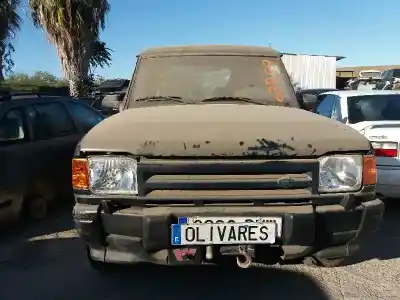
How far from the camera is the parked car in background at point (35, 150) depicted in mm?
4777

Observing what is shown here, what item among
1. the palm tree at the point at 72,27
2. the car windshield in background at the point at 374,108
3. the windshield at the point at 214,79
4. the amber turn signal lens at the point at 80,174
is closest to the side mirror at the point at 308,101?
the windshield at the point at 214,79

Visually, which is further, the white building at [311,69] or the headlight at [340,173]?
the white building at [311,69]

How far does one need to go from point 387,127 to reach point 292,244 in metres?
2.76

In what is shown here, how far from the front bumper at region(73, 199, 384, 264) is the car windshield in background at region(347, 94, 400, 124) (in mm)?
3172

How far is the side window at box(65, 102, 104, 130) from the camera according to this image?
246 inches

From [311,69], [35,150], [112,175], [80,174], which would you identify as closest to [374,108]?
[35,150]

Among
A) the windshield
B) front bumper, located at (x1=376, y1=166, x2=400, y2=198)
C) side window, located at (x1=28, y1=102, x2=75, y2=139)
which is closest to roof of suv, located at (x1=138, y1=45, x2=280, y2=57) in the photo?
the windshield

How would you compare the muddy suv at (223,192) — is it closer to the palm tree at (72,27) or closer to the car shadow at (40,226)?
the car shadow at (40,226)

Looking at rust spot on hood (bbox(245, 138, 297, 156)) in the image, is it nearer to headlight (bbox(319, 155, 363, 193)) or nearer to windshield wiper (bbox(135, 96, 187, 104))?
headlight (bbox(319, 155, 363, 193))

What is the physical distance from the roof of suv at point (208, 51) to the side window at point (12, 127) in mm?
1540

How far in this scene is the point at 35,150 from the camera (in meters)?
5.18

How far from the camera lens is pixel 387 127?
509cm

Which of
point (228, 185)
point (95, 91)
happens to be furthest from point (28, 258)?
point (95, 91)

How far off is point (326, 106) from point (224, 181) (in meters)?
4.77
